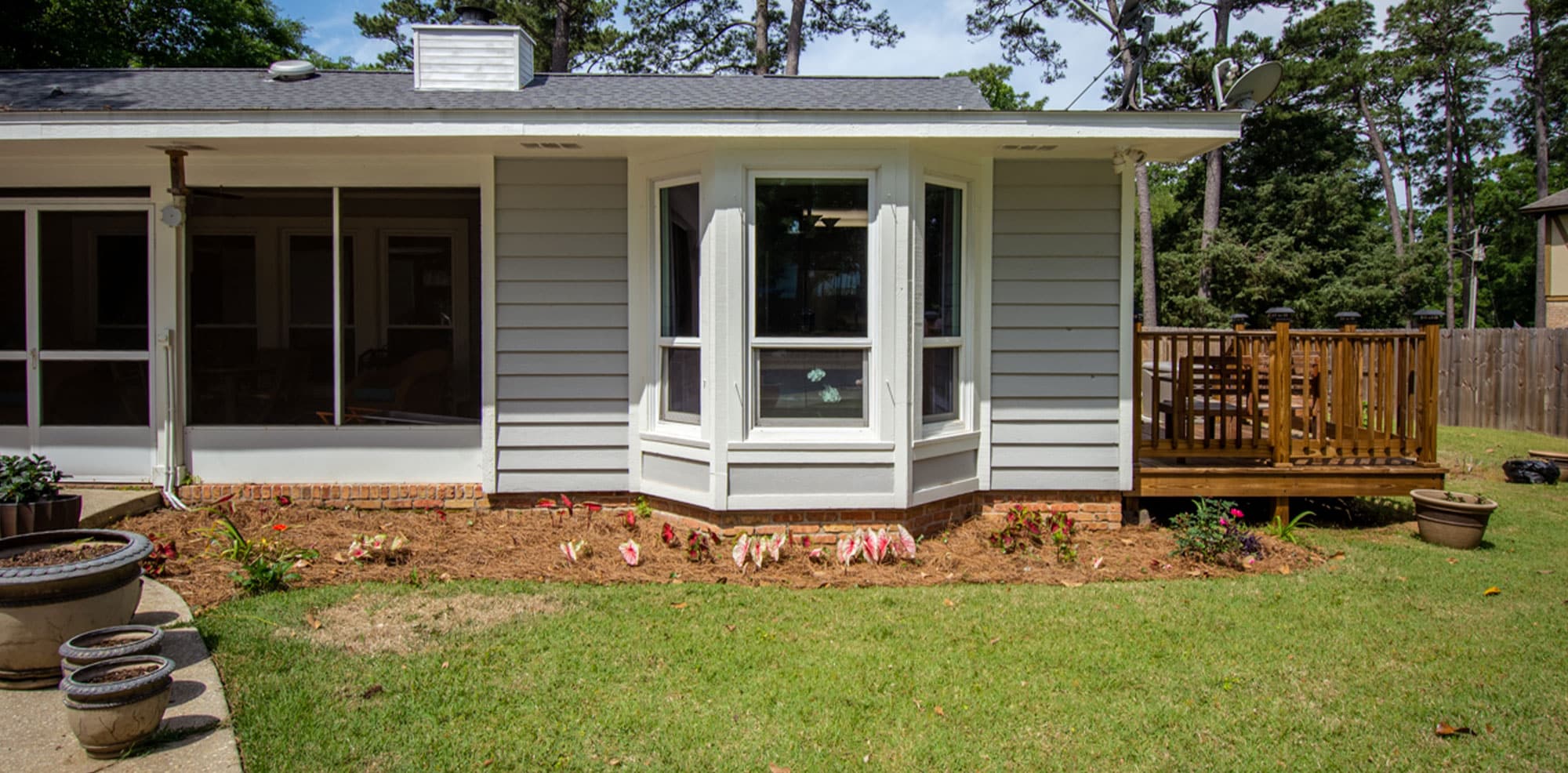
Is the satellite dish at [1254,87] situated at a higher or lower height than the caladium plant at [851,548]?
higher

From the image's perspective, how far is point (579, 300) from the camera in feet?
19.4

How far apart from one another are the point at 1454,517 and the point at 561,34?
1919cm

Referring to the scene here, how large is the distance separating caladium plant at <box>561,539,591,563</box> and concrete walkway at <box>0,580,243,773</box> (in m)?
1.86

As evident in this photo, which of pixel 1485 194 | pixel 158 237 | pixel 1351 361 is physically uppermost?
pixel 1485 194

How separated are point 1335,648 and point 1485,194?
45.4 meters

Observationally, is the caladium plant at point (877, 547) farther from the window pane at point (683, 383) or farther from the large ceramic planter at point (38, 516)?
the large ceramic planter at point (38, 516)

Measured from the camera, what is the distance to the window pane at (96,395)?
616 cm

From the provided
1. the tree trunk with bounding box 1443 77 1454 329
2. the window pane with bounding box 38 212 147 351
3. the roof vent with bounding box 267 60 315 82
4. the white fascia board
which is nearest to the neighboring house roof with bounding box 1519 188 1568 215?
the tree trunk with bounding box 1443 77 1454 329

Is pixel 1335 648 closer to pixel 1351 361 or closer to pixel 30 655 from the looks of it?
pixel 1351 361

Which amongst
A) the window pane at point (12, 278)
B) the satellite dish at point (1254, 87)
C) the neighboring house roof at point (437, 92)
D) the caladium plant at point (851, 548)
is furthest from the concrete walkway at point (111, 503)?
the satellite dish at point (1254, 87)

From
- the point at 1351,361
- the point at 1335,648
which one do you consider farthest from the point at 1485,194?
the point at 1335,648

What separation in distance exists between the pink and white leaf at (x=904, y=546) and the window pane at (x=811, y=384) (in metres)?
0.72

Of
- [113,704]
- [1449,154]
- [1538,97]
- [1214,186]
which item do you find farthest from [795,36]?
[1449,154]

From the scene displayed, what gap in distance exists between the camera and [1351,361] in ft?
20.7
